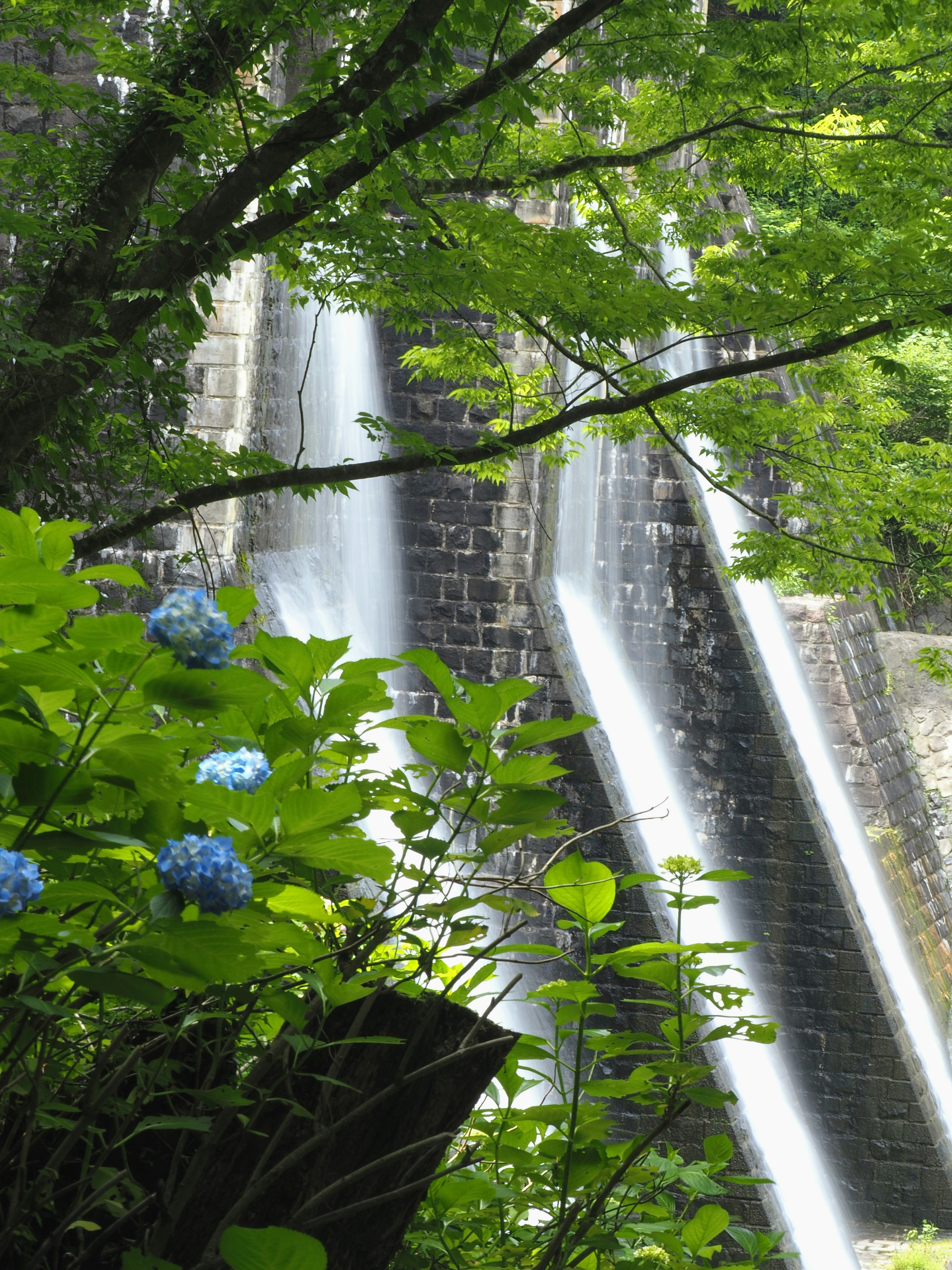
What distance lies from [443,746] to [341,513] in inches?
260

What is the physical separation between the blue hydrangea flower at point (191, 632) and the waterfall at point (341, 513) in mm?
6111

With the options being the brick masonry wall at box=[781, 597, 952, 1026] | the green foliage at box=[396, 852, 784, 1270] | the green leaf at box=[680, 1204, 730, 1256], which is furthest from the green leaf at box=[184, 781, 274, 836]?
the brick masonry wall at box=[781, 597, 952, 1026]

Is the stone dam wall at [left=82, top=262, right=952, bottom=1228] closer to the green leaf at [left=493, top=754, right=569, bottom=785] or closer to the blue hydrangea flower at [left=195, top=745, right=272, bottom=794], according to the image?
the green leaf at [left=493, top=754, right=569, bottom=785]

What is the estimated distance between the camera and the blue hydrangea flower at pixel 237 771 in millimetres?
772

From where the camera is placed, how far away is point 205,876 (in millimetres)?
609

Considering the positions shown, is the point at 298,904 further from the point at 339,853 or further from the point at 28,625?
the point at 28,625

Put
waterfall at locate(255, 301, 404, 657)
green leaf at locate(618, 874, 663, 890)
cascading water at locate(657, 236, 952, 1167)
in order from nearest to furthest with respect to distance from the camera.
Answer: green leaf at locate(618, 874, 663, 890), waterfall at locate(255, 301, 404, 657), cascading water at locate(657, 236, 952, 1167)

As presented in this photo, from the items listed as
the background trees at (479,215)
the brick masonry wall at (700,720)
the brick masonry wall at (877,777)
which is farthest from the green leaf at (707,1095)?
the brick masonry wall at (877,777)

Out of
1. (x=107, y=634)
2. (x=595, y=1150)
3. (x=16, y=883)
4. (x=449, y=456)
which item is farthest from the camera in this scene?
(x=449, y=456)

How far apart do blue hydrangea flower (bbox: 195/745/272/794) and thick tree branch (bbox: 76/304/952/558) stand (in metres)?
2.70

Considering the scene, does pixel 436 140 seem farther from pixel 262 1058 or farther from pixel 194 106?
pixel 262 1058

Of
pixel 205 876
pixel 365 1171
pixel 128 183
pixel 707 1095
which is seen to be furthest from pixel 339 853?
pixel 128 183

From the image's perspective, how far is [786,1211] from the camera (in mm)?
7363

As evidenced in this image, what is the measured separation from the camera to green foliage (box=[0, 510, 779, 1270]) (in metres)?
0.68
